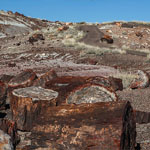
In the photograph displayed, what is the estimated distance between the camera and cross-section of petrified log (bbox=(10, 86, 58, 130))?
614 centimetres

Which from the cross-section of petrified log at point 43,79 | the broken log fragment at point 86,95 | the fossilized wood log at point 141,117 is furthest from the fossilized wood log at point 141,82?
the broken log fragment at point 86,95

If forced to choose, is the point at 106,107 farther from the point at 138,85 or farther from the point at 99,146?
the point at 138,85

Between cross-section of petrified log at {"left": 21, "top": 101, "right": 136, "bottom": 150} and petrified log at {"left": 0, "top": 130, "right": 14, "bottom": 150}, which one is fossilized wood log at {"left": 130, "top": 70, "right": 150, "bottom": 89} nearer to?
cross-section of petrified log at {"left": 21, "top": 101, "right": 136, "bottom": 150}

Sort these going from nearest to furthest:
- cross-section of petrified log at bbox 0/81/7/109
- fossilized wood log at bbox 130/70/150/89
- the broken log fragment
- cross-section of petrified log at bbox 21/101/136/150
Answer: cross-section of petrified log at bbox 21/101/136/150 < the broken log fragment < cross-section of petrified log at bbox 0/81/7/109 < fossilized wood log at bbox 130/70/150/89

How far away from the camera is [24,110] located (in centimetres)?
648

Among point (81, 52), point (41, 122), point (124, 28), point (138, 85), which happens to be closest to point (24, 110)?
point (41, 122)

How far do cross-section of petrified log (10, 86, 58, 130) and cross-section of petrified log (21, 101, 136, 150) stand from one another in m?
1.38

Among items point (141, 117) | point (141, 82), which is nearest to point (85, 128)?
point (141, 117)

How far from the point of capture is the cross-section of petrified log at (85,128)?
4.23 metres

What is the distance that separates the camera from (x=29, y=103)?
20.4ft

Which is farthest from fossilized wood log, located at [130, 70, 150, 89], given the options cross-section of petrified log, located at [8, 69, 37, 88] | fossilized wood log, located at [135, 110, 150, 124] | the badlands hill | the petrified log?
the petrified log

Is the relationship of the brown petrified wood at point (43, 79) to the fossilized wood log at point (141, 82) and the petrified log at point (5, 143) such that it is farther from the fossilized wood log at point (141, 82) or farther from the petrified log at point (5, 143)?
the petrified log at point (5, 143)

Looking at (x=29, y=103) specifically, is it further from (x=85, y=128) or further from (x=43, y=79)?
(x=43, y=79)

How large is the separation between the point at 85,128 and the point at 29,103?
2.16 meters
